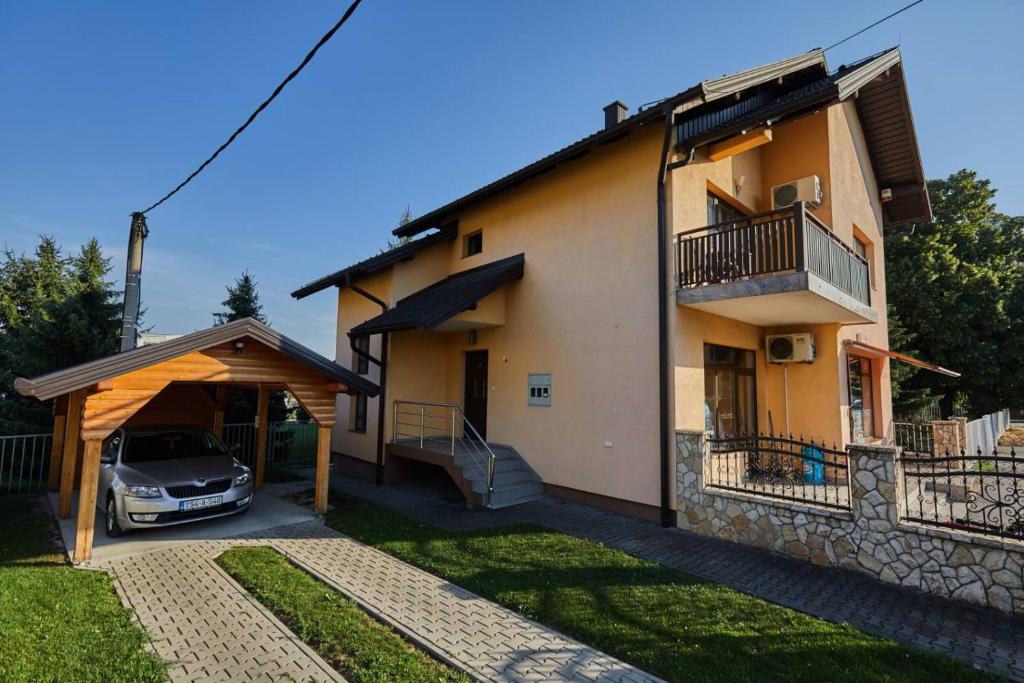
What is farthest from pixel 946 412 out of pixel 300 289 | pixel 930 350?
pixel 300 289

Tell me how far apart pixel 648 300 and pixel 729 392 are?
3292 mm

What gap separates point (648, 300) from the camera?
8391 millimetres

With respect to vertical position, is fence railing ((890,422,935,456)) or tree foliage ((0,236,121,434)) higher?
tree foliage ((0,236,121,434))

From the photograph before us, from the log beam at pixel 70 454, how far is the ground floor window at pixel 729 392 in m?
11.5

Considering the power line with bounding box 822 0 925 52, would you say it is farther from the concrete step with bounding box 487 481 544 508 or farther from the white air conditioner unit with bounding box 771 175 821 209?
the concrete step with bounding box 487 481 544 508

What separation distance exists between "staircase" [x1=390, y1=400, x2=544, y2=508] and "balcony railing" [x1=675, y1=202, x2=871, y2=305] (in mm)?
5111

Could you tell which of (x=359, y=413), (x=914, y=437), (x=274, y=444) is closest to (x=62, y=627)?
(x=359, y=413)

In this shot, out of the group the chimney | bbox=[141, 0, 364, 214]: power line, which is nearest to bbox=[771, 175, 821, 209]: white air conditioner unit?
the chimney

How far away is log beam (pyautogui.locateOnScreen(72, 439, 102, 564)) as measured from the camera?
20.1 feet

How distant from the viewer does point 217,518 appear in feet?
26.8

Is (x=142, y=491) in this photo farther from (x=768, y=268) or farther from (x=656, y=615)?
(x=768, y=268)

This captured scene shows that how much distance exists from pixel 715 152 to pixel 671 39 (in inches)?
96.9

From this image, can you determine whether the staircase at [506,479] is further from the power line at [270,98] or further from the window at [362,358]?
the power line at [270,98]

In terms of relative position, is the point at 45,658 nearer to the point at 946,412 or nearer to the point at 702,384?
the point at 702,384
